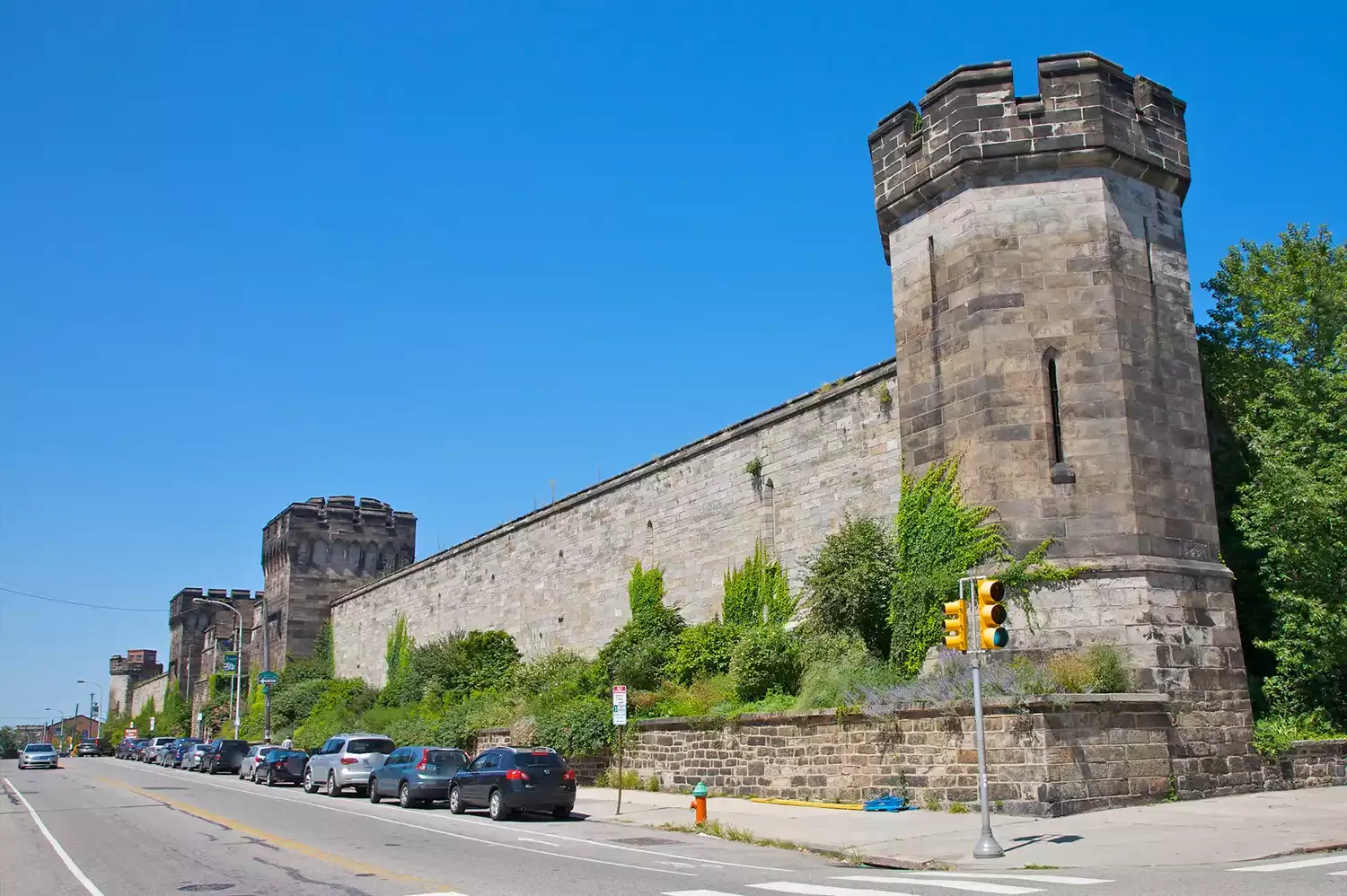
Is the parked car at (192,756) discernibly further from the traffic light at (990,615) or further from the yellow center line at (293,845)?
the traffic light at (990,615)

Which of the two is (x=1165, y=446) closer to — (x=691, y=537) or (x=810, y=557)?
(x=810, y=557)

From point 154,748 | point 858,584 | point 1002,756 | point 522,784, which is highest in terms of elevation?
point 858,584

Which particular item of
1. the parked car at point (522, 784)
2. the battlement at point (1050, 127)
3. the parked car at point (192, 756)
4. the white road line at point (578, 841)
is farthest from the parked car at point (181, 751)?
the battlement at point (1050, 127)

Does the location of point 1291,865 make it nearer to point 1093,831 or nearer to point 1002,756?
point 1093,831

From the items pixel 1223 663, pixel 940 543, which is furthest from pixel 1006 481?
pixel 1223 663

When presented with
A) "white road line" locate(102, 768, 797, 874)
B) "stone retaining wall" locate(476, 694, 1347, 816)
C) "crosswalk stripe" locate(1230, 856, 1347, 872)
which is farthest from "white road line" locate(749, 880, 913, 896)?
"stone retaining wall" locate(476, 694, 1347, 816)

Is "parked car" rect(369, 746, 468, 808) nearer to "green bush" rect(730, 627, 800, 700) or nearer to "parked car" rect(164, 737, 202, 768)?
"green bush" rect(730, 627, 800, 700)

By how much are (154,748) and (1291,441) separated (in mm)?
59819

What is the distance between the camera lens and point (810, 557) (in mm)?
25250

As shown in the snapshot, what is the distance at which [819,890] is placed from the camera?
10.8 meters

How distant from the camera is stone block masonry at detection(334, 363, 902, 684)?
82.2 feet

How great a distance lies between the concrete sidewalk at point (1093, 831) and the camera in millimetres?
12930

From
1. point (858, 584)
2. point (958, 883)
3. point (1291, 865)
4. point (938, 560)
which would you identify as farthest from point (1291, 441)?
point (958, 883)

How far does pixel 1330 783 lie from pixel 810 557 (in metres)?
10.7
